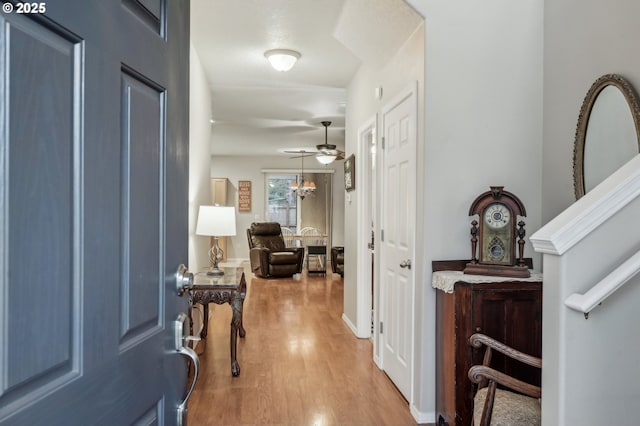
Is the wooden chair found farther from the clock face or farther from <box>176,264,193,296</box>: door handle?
<box>176,264,193,296</box>: door handle

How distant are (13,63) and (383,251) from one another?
3.45 m

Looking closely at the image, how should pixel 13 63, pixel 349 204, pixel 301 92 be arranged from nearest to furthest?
1. pixel 13 63
2. pixel 349 204
3. pixel 301 92

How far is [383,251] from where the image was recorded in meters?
3.88

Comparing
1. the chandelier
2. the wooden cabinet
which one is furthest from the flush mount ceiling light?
the chandelier

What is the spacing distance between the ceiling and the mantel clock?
46.5 inches

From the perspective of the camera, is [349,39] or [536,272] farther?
[349,39]

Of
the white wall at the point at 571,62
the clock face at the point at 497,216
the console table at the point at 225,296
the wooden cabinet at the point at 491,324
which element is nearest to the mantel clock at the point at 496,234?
the clock face at the point at 497,216

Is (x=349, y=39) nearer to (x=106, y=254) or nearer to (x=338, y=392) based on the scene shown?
(x=338, y=392)

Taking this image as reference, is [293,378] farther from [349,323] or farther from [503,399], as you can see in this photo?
[503,399]

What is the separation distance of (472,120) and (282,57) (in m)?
2.12

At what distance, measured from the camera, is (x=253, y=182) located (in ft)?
38.1

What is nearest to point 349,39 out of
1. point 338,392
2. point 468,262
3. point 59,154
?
point 468,262

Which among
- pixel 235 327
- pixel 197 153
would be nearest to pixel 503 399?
pixel 235 327

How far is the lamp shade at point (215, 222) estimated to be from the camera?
4203mm
